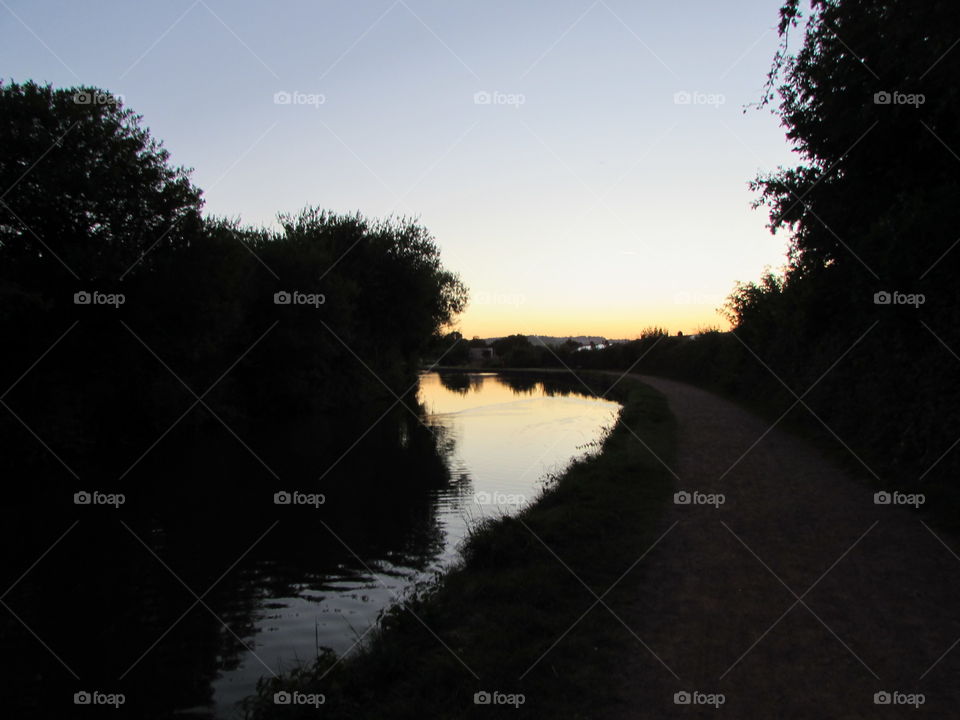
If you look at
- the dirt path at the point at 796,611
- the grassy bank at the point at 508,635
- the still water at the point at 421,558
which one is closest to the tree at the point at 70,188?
the still water at the point at 421,558

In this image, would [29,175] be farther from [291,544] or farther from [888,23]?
[888,23]

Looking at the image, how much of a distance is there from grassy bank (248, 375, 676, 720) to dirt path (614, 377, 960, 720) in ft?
1.12

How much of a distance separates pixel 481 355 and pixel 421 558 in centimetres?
12799

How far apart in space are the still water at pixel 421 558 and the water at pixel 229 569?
1.2 inches

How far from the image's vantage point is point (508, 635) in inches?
237

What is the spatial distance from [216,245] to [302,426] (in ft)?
30.7

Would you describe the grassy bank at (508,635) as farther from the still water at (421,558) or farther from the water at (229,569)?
the water at (229,569)

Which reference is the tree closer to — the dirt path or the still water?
the still water

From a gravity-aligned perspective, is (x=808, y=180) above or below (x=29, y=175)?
below

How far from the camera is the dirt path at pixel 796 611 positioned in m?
4.91

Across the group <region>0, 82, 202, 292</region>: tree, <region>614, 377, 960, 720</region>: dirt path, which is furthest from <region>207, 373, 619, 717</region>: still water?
<region>0, 82, 202, 292</region>: tree

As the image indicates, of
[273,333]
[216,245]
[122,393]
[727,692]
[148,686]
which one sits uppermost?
[216,245]

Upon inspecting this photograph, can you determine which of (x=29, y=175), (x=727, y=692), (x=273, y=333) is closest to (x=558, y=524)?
(x=727, y=692)

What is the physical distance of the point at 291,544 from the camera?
11359 millimetres
